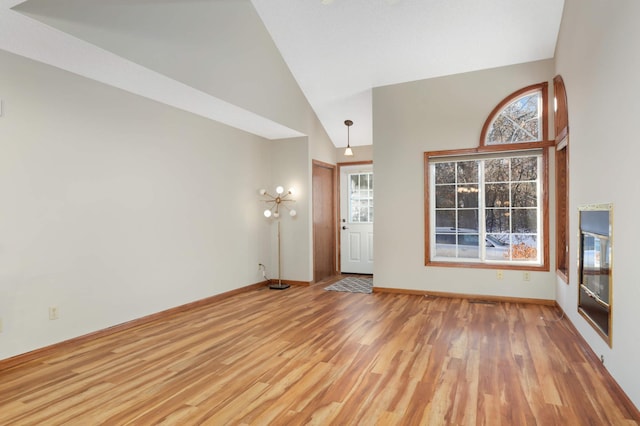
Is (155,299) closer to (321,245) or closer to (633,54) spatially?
(321,245)

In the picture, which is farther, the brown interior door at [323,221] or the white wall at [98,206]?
the brown interior door at [323,221]

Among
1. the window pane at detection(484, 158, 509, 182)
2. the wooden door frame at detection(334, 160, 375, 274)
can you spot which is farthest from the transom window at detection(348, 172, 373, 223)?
the window pane at detection(484, 158, 509, 182)

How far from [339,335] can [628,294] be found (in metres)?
2.29

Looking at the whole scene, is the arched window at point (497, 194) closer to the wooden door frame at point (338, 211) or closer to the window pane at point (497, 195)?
the window pane at point (497, 195)

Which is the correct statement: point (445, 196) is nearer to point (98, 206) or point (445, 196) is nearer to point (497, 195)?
point (497, 195)

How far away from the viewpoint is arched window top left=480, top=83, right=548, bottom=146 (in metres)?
4.76


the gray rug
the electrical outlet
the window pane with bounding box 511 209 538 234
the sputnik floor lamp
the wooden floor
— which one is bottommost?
the gray rug

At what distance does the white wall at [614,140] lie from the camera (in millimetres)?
2191

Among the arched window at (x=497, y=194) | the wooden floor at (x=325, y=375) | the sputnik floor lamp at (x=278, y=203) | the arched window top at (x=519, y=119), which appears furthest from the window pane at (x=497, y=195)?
the sputnik floor lamp at (x=278, y=203)

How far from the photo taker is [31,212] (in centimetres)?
310

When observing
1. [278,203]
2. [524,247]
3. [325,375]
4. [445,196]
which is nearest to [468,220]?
[445,196]

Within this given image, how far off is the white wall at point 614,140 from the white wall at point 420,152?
1326mm

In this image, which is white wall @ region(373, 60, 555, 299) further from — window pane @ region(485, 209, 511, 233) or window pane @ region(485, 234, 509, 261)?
window pane @ region(485, 209, 511, 233)

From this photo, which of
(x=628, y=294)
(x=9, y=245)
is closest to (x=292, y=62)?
(x=9, y=245)
